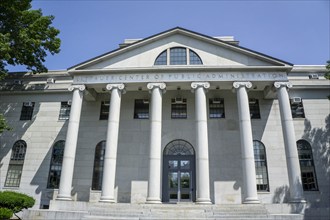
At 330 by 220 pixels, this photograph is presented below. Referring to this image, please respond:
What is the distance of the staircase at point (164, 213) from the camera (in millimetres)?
14945

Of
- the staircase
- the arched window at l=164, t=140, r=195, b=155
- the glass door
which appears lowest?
the staircase

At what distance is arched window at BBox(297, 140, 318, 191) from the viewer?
67.5ft

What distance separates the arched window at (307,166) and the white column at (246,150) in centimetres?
608

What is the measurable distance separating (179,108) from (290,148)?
380 inches

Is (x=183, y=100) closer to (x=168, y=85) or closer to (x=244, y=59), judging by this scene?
(x=168, y=85)

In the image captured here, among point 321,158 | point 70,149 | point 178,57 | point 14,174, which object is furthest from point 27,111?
point 321,158

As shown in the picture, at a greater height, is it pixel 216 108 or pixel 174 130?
pixel 216 108

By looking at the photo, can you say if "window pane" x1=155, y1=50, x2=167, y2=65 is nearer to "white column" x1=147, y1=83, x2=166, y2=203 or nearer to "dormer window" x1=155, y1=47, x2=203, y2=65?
"dormer window" x1=155, y1=47, x2=203, y2=65

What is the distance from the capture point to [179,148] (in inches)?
864

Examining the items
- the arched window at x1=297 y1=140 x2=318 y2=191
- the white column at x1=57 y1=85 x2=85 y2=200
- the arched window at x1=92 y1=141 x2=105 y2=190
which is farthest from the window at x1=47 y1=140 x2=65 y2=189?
the arched window at x1=297 y1=140 x2=318 y2=191

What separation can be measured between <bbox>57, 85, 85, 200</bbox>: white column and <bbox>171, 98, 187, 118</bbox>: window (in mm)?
8085

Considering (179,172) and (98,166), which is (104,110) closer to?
(98,166)

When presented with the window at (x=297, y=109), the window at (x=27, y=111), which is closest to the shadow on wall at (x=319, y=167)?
the window at (x=297, y=109)

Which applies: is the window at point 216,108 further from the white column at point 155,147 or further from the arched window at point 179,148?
the white column at point 155,147
